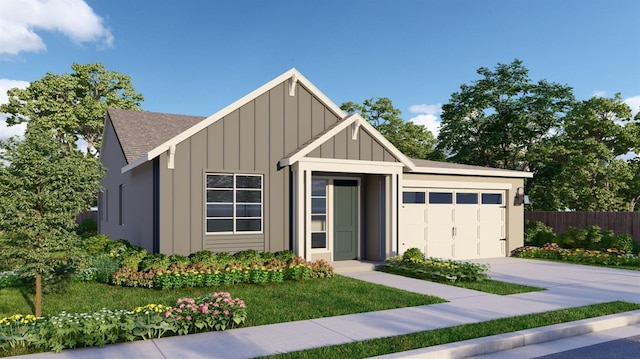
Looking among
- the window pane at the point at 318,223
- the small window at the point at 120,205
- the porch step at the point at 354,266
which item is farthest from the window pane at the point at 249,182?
the small window at the point at 120,205

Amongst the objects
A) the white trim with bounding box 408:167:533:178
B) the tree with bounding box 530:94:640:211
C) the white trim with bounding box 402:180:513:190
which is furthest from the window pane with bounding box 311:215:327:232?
the tree with bounding box 530:94:640:211

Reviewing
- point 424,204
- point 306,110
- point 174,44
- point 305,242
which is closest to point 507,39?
point 424,204

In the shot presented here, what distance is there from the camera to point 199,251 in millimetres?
10766

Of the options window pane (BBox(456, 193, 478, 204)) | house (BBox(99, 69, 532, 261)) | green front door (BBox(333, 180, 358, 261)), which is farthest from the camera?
window pane (BBox(456, 193, 478, 204))

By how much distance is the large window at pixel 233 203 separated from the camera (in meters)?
11.1

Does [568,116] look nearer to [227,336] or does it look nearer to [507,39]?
[507,39]

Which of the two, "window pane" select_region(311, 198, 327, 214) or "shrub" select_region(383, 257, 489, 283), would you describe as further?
"window pane" select_region(311, 198, 327, 214)

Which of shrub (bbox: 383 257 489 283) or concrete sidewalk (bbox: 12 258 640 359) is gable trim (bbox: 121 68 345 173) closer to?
shrub (bbox: 383 257 489 283)

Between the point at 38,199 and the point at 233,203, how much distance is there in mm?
5321

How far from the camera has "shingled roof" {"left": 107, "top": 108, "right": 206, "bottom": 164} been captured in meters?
15.4

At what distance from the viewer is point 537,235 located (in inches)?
685

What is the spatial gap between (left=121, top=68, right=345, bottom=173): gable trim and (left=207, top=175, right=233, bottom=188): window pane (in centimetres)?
118

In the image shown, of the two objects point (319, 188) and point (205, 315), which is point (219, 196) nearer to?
point (319, 188)

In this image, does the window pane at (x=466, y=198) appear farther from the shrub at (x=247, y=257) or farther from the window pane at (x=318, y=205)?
the shrub at (x=247, y=257)
